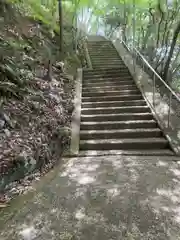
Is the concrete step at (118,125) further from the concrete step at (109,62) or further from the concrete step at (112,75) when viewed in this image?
the concrete step at (109,62)

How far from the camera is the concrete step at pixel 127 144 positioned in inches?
180

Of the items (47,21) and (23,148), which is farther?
(47,21)

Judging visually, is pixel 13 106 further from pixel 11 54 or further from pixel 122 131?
pixel 122 131

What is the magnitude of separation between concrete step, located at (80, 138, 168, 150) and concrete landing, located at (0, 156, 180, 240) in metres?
0.71

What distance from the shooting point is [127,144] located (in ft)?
15.0

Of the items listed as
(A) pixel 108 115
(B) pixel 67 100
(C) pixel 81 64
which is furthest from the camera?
(C) pixel 81 64

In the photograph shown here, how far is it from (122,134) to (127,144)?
0.39m

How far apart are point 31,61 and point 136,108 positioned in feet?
9.21

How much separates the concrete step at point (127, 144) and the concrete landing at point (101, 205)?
0.71m

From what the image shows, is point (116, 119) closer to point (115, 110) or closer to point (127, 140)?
point (115, 110)

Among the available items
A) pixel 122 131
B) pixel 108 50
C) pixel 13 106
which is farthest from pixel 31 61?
pixel 108 50

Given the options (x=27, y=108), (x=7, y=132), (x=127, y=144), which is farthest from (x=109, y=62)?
(x=7, y=132)

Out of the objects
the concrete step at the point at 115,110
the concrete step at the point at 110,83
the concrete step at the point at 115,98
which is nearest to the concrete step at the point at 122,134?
the concrete step at the point at 115,110

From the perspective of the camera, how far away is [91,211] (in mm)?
2674
